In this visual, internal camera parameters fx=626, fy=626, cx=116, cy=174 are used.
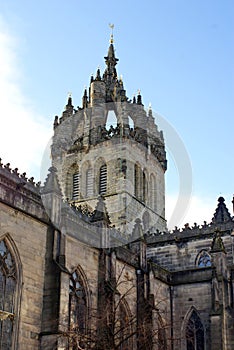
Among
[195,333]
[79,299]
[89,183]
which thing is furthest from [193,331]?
[89,183]

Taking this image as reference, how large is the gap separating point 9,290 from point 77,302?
4434 mm

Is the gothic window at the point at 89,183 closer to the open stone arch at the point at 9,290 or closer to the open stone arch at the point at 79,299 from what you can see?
the open stone arch at the point at 79,299

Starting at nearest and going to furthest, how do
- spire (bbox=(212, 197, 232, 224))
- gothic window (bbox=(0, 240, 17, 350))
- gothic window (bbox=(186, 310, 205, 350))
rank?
gothic window (bbox=(0, 240, 17, 350)) < gothic window (bbox=(186, 310, 205, 350)) < spire (bbox=(212, 197, 232, 224))

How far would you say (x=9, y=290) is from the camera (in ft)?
73.9

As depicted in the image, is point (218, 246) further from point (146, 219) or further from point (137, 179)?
point (137, 179)

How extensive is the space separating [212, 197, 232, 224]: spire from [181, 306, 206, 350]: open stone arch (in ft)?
32.4

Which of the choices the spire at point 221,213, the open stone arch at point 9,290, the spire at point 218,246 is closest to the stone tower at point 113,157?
the spire at point 221,213

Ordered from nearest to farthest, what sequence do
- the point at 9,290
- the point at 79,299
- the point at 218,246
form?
the point at 9,290, the point at 79,299, the point at 218,246

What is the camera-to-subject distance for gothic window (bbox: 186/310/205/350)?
33500mm

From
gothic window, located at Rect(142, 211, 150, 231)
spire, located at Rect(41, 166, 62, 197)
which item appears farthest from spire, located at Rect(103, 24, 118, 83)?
spire, located at Rect(41, 166, 62, 197)

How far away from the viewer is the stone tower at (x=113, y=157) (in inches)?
1901

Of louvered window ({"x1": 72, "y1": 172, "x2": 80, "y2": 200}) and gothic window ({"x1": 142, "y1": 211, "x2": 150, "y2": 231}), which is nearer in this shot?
gothic window ({"x1": 142, "y1": 211, "x2": 150, "y2": 231})

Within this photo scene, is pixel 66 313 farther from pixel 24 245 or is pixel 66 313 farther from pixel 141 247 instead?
pixel 141 247

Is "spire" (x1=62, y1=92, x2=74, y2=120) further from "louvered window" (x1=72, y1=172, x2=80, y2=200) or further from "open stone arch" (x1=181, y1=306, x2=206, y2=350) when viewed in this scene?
"open stone arch" (x1=181, y1=306, x2=206, y2=350)
